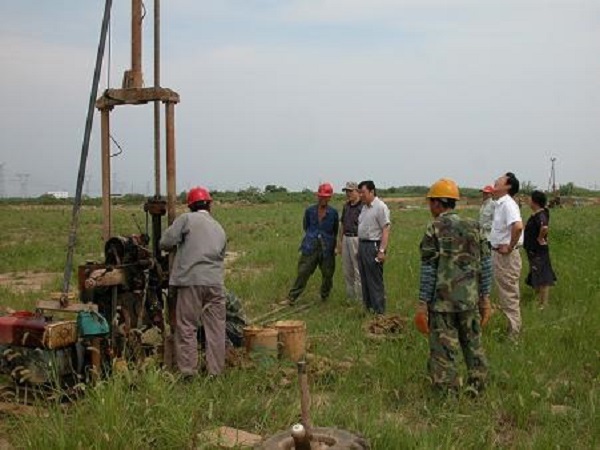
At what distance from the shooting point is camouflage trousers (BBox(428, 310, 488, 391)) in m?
5.29

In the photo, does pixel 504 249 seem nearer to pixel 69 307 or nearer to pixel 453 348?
pixel 453 348

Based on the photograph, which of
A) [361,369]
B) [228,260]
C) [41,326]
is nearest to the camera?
[41,326]

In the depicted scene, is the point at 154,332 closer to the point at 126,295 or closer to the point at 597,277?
the point at 126,295

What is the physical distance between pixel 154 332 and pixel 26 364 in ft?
4.83

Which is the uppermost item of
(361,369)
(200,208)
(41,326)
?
(200,208)

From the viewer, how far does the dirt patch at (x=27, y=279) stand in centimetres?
1227

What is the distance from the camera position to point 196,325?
6031 mm

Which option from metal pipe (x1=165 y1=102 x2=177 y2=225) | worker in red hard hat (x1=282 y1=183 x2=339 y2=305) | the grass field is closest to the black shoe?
worker in red hard hat (x1=282 y1=183 x2=339 y2=305)

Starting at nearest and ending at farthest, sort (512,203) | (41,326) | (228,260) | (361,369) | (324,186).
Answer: (41,326)
(361,369)
(512,203)
(324,186)
(228,260)

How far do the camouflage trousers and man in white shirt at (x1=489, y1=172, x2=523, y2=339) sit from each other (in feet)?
6.42

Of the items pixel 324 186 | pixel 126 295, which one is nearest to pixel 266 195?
pixel 324 186

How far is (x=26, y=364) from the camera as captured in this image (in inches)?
211

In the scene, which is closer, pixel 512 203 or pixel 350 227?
pixel 512 203

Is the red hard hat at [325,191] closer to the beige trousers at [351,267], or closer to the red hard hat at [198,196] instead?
the beige trousers at [351,267]
